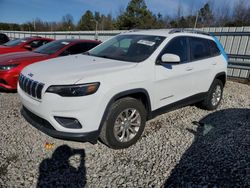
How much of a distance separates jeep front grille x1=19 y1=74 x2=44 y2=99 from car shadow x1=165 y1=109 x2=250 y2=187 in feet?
6.60

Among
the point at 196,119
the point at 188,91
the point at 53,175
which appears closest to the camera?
the point at 53,175

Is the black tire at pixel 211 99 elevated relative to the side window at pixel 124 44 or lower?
lower

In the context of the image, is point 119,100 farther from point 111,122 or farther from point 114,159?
point 114,159

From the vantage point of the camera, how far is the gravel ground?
257 centimetres

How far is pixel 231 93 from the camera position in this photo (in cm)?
658

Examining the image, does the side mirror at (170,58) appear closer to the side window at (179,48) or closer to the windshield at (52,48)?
the side window at (179,48)

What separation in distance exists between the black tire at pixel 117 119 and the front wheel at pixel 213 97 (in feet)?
7.00

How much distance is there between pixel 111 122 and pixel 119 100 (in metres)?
0.33

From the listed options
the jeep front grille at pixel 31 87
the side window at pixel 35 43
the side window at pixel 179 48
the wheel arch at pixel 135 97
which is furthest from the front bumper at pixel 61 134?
the side window at pixel 35 43

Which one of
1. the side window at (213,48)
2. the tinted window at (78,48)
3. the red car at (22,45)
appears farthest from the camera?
the red car at (22,45)

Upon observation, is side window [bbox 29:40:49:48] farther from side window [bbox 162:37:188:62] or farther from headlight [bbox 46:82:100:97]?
headlight [bbox 46:82:100:97]

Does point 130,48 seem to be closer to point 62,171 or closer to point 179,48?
point 179,48

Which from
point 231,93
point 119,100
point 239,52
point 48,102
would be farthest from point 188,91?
point 239,52

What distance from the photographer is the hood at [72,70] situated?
2.68 metres
